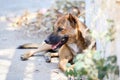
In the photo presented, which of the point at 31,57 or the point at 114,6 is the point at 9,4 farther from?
the point at 114,6

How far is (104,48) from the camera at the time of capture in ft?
12.9

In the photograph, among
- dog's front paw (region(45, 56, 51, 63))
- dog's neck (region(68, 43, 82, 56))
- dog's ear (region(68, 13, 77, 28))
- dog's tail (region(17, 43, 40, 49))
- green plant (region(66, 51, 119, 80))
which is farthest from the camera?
dog's tail (region(17, 43, 40, 49))

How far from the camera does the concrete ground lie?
5113 millimetres

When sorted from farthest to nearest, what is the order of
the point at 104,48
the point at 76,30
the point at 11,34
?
the point at 11,34 < the point at 76,30 < the point at 104,48

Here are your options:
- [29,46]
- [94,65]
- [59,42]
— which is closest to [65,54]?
[59,42]

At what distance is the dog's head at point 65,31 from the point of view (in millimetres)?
5097

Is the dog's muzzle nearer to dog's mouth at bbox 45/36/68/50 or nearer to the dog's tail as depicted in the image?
dog's mouth at bbox 45/36/68/50

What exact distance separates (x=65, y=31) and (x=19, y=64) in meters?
0.86

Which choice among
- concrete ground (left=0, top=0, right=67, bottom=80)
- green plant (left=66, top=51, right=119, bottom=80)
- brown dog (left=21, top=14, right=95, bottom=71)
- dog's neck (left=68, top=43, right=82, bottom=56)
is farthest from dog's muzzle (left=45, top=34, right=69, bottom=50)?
green plant (left=66, top=51, right=119, bottom=80)

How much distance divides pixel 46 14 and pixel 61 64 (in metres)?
2.30

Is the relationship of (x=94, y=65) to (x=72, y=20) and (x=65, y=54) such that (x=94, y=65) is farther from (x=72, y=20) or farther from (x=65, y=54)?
(x=65, y=54)

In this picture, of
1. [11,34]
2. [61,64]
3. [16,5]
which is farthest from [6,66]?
[16,5]

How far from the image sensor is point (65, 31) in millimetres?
5172

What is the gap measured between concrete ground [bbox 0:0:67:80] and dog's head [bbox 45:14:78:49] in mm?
385
